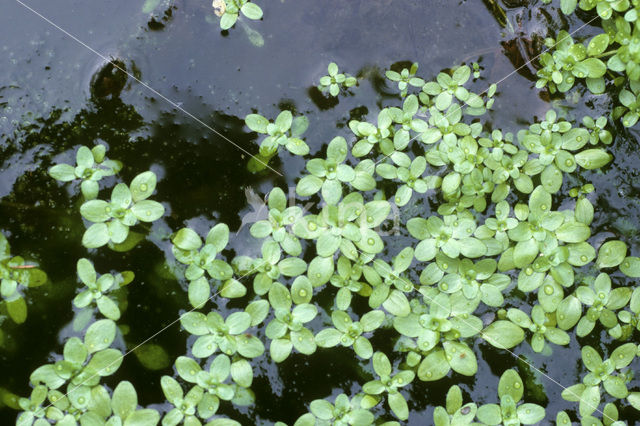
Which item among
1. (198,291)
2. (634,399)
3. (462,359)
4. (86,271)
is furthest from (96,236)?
(634,399)

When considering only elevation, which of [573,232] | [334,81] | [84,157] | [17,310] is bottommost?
[17,310]

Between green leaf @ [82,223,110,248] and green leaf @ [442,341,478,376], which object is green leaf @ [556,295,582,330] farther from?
green leaf @ [82,223,110,248]

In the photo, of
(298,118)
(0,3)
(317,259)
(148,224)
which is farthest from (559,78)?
(0,3)

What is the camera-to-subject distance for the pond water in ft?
6.88

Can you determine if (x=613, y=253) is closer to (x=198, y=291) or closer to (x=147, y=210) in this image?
(x=198, y=291)

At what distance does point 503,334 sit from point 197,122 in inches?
67.7

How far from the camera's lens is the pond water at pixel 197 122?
6.88ft

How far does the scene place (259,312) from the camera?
205cm

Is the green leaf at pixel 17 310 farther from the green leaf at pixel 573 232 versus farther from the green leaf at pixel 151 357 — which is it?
the green leaf at pixel 573 232

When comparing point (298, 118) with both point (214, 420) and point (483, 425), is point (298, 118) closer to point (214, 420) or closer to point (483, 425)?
point (214, 420)

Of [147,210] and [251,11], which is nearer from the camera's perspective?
[147,210]

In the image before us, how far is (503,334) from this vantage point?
6.96ft

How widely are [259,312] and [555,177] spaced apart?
1504 millimetres

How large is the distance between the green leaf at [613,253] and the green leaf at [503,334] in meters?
0.53
